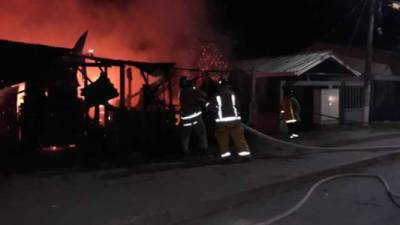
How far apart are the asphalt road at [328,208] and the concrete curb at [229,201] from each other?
9cm

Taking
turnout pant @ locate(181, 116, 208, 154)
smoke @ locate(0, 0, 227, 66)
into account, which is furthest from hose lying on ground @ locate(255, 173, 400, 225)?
smoke @ locate(0, 0, 227, 66)

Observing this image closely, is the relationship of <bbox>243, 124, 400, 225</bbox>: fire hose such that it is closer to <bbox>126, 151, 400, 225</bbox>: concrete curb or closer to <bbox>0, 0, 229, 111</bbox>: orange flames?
<bbox>126, 151, 400, 225</bbox>: concrete curb

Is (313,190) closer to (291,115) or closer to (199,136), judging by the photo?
(199,136)

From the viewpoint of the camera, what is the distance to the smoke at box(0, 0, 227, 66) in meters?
12.3

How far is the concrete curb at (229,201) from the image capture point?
5.87 m

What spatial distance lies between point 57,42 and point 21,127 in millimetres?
3807

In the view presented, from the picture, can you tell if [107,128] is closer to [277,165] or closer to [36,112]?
[36,112]

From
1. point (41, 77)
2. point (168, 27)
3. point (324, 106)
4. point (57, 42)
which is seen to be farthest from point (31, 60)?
point (324, 106)

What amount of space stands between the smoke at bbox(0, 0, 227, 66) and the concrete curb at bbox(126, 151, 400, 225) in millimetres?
6120

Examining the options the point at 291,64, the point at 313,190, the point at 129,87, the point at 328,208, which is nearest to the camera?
the point at 328,208

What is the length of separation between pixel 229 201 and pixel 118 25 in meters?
8.27

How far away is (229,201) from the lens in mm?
6848

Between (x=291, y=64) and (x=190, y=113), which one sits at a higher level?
(x=291, y=64)

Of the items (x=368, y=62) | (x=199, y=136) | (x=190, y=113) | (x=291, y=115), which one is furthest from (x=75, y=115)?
(x=368, y=62)
